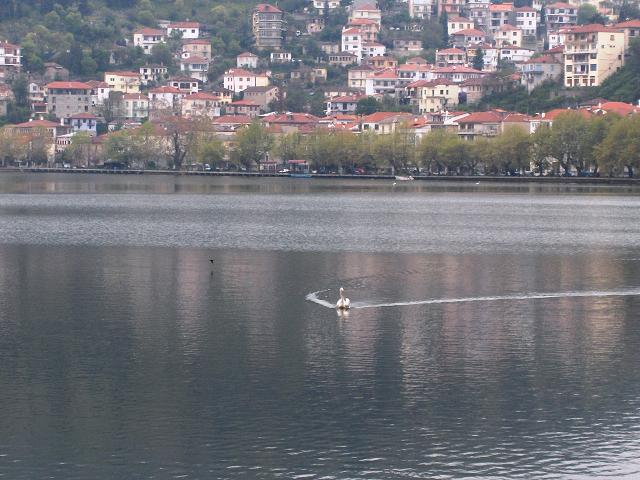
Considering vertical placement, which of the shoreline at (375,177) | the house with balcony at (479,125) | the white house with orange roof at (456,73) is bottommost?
the shoreline at (375,177)

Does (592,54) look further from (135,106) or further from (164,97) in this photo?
(135,106)

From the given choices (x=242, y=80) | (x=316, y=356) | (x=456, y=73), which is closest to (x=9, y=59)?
(x=242, y=80)

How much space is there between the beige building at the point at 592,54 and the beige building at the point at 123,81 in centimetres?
6487

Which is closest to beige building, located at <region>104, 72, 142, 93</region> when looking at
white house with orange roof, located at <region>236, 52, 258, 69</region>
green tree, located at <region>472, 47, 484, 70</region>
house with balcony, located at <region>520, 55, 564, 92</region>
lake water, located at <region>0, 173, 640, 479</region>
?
white house with orange roof, located at <region>236, 52, 258, 69</region>

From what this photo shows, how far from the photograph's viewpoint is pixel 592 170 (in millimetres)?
115438

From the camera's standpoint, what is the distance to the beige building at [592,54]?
5468 inches

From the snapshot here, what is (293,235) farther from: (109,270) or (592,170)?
(592,170)

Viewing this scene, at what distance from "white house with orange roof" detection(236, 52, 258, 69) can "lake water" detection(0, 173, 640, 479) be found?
14085 cm

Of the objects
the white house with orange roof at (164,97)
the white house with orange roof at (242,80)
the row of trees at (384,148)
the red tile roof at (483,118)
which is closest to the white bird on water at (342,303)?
the row of trees at (384,148)

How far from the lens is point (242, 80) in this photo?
18500 centimetres

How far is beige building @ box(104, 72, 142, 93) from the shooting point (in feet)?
595

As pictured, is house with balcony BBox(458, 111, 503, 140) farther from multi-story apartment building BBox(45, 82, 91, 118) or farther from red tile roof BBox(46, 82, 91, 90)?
multi-story apartment building BBox(45, 82, 91, 118)

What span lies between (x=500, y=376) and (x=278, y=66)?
6681 inches

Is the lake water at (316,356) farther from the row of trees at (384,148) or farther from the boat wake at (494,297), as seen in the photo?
the row of trees at (384,148)
